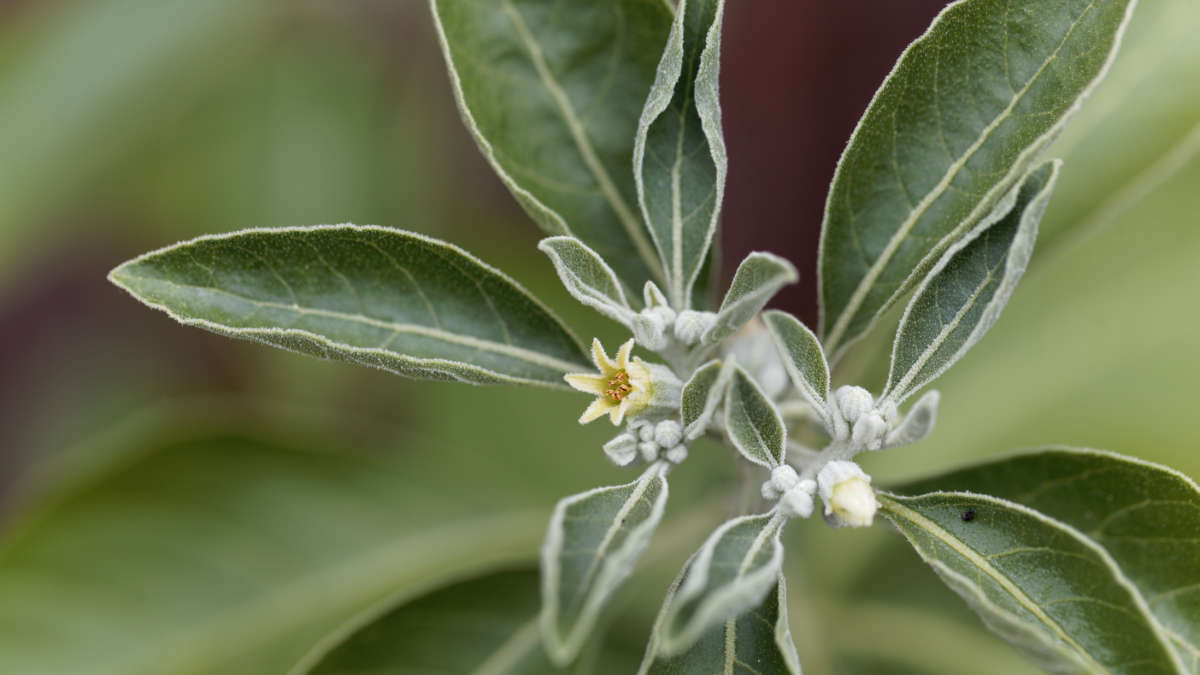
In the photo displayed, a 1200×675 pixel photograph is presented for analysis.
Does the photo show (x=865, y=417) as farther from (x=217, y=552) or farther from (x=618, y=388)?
(x=217, y=552)

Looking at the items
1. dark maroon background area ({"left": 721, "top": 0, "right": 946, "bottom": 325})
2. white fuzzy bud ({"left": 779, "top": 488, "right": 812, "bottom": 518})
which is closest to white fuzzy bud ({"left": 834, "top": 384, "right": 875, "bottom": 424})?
white fuzzy bud ({"left": 779, "top": 488, "right": 812, "bottom": 518})

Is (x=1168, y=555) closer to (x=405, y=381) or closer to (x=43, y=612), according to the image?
(x=43, y=612)

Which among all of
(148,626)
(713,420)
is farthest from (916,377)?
(148,626)

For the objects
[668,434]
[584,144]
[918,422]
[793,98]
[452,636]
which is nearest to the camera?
[918,422]

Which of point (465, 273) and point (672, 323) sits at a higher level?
point (465, 273)

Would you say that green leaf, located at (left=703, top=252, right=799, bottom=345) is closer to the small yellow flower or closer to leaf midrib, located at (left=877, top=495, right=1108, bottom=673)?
the small yellow flower

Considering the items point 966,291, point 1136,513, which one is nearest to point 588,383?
point 966,291

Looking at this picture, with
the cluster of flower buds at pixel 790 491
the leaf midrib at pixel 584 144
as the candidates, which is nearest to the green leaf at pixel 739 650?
the cluster of flower buds at pixel 790 491
